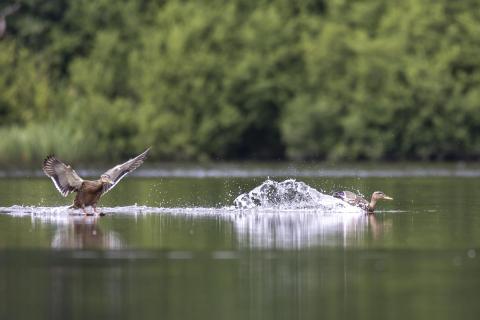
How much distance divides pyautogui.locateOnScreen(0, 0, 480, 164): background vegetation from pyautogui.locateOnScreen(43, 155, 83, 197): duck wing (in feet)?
118

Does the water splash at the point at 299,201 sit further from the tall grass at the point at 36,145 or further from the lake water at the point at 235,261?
the tall grass at the point at 36,145

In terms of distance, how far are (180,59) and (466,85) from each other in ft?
41.0

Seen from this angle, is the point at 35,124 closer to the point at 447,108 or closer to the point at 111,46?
the point at 111,46

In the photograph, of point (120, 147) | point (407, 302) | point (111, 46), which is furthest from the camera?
point (111, 46)

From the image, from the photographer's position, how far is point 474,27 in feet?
212

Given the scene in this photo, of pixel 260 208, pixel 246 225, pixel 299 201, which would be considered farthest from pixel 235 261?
pixel 299 201

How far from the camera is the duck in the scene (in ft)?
79.0

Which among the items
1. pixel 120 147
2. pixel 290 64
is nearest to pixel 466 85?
pixel 290 64

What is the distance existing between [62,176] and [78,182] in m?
0.28

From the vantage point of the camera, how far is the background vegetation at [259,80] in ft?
211

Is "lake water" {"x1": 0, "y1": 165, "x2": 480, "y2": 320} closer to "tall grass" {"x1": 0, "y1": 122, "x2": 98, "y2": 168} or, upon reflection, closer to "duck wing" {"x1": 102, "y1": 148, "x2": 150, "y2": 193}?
"duck wing" {"x1": 102, "y1": 148, "x2": 150, "y2": 193}

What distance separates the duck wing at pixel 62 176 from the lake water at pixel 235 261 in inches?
21.3

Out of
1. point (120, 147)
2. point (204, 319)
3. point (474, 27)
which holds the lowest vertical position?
point (204, 319)

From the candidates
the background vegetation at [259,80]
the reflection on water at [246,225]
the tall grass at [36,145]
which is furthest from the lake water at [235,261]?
the background vegetation at [259,80]
